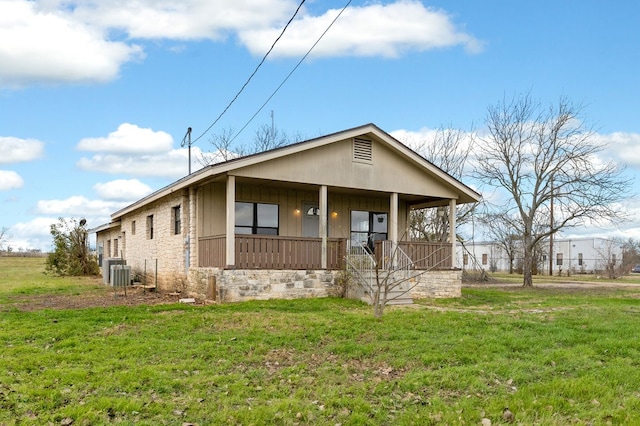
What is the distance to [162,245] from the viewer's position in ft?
57.5

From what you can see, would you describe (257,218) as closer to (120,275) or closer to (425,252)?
(120,275)

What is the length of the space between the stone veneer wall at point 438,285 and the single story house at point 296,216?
3 cm

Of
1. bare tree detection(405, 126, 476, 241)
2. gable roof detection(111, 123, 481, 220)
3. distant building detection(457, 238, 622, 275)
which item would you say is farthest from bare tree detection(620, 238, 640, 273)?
gable roof detection(111, 123, 481, 220)

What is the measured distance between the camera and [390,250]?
14.5 m

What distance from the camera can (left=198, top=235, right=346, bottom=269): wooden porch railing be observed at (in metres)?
13.0

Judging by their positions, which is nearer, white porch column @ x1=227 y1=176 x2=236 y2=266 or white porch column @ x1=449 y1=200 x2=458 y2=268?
white porch column @ x1=227 y1=176 x2=236 y2=266

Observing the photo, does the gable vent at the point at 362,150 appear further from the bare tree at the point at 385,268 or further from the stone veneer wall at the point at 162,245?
the stone veneer wall at the point at 162,245

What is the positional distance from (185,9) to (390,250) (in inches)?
321

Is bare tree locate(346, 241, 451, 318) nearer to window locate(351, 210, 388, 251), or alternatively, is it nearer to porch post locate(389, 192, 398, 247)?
porch post locate(389, 192, 398, 247)

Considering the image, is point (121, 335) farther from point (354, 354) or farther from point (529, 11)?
point (529, 11)

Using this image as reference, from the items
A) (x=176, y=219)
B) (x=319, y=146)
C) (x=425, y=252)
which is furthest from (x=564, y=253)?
(x=176, y=219)

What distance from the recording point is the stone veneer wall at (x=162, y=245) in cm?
1550

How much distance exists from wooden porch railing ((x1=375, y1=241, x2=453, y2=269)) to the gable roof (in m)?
2.09

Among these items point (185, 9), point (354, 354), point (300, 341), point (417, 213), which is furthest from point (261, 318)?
point (417, 213)
